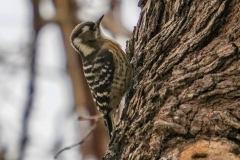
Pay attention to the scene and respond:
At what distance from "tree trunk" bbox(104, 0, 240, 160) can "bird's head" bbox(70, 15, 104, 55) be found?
1723 mm

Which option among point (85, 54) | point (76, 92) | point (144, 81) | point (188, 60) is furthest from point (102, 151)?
point (188, 60)

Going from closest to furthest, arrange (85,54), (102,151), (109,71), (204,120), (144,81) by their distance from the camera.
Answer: (204,120), (144,81), (109,71), (85,54), (102,151)

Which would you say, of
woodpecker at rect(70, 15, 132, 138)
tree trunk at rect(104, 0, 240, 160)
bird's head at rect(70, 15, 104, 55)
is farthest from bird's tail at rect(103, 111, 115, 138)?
tree trunk at rect(104, 0, 240, 160)

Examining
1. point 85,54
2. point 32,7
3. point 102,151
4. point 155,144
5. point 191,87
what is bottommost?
point 102,151

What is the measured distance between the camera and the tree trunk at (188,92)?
9.34 feet

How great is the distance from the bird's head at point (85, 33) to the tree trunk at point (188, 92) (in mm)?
1723

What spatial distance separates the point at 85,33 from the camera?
5.35m

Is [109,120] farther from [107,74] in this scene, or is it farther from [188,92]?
[188,92]

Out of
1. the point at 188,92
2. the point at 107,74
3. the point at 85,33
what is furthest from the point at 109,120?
the point at 188,92

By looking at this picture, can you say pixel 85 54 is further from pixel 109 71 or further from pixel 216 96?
pixel 216 96

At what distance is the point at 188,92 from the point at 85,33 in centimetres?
246

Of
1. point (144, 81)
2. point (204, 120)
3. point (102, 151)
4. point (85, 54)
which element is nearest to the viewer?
point (204, 120)

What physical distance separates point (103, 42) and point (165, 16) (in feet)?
5.10

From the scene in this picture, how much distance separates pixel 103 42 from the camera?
5.21 metres
